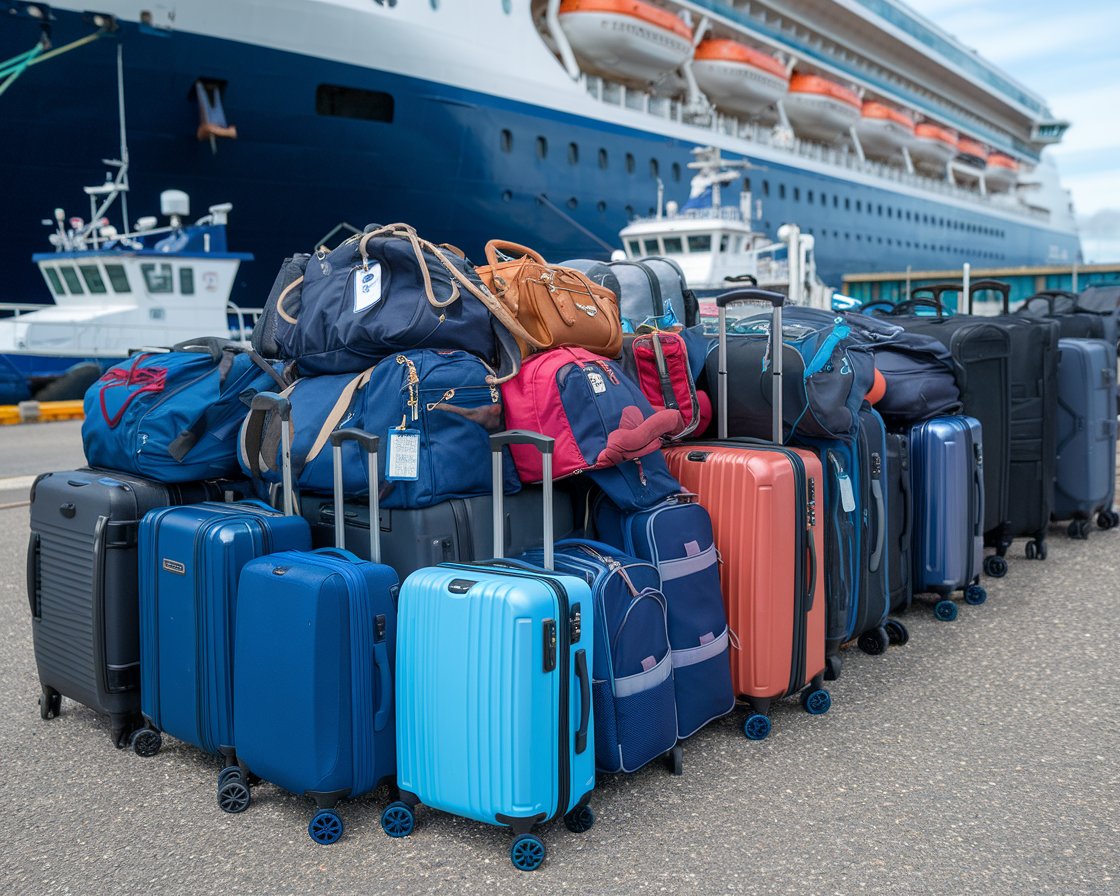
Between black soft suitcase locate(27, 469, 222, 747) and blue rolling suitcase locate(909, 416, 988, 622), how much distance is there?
2.47m

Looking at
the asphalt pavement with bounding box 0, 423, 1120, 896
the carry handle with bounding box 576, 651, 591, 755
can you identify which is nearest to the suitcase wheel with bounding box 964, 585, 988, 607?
the asphalt pavement with bounding box 0, 423, 1120, 896

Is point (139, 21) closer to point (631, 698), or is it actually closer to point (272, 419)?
point (272, 419)

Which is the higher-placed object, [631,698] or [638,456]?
[638,456]

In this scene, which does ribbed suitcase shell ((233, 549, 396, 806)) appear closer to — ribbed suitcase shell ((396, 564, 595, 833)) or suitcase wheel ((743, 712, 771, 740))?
ribbed suitcase shell ((396, 564, 595, 833))

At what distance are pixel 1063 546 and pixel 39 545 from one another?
4.44 m

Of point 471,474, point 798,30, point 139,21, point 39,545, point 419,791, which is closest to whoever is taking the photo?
point 419,791

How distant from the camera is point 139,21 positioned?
42.8ft

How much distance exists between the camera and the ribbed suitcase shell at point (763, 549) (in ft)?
8.39

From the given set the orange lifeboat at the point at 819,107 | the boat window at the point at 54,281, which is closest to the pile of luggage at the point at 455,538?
the boat window at the point at 54,281

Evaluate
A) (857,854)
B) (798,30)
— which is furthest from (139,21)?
(798,30)

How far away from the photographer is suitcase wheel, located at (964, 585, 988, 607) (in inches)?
150

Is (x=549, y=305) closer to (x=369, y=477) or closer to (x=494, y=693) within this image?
(x=369, y=477)

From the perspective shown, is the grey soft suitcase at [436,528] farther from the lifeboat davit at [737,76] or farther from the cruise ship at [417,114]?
the lifeboat davit at [737,76]

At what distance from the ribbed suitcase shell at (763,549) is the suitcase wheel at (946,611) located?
3.89ft
